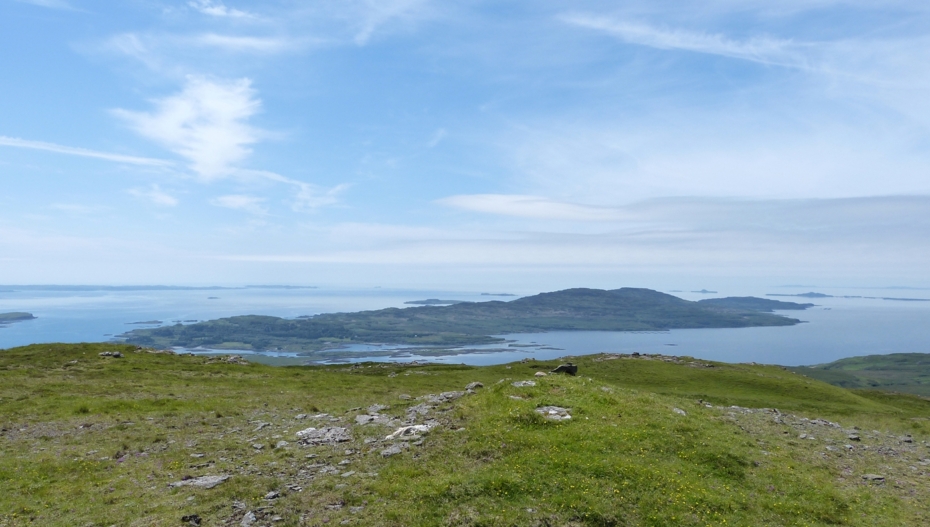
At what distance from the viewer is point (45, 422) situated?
31.6 metres

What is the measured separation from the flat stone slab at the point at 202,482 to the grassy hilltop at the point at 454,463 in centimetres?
21

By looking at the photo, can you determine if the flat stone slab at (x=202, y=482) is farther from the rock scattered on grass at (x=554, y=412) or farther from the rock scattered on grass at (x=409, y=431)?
the rock scattered on grass at (x=554, y=412)

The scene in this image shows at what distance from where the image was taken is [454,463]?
67.3ft

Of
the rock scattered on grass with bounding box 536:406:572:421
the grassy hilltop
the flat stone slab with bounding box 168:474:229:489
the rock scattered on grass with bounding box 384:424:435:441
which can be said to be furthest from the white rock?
the flat stone slab with bounding box 168:474:229:489

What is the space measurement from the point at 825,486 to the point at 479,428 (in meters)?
15.0

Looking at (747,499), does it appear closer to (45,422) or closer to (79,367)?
(45,422)

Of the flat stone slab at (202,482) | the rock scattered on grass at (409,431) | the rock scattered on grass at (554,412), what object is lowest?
the flat stone slab at (202,482)

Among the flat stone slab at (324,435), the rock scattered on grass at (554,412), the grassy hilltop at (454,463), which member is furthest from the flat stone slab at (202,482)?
the rock scattered on grass at (554,412)

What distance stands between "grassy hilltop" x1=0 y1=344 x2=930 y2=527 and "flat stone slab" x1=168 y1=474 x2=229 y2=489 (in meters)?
0.21

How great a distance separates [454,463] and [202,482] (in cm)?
1031

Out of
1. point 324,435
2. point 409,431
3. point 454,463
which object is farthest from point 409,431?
point 454,463

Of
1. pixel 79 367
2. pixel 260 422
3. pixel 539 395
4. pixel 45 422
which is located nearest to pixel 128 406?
pixel 45 422

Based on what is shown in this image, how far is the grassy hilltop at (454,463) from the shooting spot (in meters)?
17.3

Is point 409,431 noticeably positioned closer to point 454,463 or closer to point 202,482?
point 454,463
